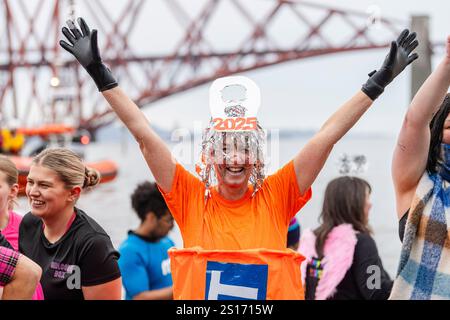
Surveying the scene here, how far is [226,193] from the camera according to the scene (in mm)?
2014

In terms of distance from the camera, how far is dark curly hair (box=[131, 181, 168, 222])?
2.96 m

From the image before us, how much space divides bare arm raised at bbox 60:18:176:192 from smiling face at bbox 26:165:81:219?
0.37 metres

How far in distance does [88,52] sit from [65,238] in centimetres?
58

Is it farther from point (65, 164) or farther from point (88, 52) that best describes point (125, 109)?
point (65, 164)

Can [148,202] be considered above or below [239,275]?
above

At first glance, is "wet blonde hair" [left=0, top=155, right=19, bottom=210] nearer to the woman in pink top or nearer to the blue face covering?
the woman in pink top

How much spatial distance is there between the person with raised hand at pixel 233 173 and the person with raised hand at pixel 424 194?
0.18m

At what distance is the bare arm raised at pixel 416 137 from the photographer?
1790mm

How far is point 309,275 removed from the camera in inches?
108

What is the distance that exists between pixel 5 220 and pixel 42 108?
26.6 m

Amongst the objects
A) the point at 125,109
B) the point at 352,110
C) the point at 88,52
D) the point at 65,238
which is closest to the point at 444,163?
the point at 352,110
